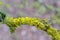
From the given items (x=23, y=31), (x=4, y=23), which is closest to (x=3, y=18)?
(x=4, y=23)

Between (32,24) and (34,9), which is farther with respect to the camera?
(34,9)

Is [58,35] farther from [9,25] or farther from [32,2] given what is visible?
[32,2]

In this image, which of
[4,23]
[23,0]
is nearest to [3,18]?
[4,23]

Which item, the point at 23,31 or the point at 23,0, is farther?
the point at 23,0

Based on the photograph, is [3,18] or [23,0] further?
[23,0]

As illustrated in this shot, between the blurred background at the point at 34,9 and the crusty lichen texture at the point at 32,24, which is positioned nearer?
the crusty lichen texture at the point at 32,24

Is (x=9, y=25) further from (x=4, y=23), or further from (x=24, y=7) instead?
(x=24, y=7)

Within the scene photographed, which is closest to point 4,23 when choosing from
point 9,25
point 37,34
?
point 9,25

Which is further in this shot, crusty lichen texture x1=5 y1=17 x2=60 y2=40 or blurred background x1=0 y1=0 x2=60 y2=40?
blurred background x1=0 y1=0 x2=60 y2=40
